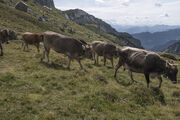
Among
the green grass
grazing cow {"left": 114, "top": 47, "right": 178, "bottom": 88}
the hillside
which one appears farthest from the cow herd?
the hillside

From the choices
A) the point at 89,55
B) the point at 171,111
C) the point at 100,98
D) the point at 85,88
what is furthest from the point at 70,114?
the point at 89,55

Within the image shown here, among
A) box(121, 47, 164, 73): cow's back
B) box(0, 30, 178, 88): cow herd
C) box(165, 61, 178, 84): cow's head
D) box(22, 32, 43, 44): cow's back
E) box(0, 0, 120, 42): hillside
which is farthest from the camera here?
box(0, 0, 120, 42): hillside

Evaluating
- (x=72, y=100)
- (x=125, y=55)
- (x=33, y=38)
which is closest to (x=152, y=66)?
(x=125, y=55)

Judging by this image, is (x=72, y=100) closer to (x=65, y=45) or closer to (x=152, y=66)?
(x=152, y=66)

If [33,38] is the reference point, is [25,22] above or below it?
above

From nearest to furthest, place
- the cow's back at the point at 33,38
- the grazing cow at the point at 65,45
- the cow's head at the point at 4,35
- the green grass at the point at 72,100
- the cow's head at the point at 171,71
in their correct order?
the green grass at the point at 72,100 → the cow's head at the point at 171,71 → the grazing cow at the point at 65,45 → the cow's head at the point at 4,35 → the cow's back at the point at 33,38

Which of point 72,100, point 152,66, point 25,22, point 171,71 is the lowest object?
point 72,100

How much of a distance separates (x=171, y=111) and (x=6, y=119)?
29.4 ft

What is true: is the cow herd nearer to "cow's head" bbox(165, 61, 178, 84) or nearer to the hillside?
"cow's head" bbox(165, 61, 178, 84)

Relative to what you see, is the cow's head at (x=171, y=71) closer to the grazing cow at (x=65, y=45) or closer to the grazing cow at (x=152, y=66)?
the grazing cow at (x=152, y=66)

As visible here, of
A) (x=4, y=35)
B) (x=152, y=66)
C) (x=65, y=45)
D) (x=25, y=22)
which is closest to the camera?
(x=152, y=66)

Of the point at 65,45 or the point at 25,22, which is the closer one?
Result: the point at 65,45

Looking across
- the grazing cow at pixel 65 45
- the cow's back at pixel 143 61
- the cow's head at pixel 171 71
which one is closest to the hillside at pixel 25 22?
the grazing cow at pixel 65 45

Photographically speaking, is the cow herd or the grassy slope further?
the cow herd
